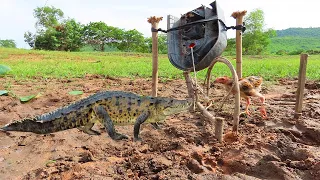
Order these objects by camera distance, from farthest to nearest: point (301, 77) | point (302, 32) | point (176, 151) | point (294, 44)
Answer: point (302, 32)
point (294, 44)
point (301, 77)
point (176, 151)

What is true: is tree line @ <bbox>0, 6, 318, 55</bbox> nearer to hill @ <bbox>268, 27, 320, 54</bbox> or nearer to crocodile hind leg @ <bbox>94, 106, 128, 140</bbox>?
hill @ <bbox>268, 27, 320, 54</bbox>

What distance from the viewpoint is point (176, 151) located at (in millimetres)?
3688

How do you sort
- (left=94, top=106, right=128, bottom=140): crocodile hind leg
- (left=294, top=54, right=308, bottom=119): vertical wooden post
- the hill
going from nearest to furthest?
(left=94, top=106, right=128, bottom=140): crocodile hind leg → (left=294, top=54, right=308, bottom=119): vertical wooden post → the hill

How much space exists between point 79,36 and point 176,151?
39.4m

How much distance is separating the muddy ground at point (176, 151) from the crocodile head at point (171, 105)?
0.56 metres

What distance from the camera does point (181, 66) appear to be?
4.87 metres

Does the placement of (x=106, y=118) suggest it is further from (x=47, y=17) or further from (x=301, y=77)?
(x=47, y=17)

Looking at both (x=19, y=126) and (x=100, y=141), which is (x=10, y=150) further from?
(x=100, y=141)

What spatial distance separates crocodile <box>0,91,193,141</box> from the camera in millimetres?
3242

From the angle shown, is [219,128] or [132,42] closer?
[219,128]

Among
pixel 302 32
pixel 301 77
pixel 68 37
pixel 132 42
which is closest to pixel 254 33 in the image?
pixel 132 42

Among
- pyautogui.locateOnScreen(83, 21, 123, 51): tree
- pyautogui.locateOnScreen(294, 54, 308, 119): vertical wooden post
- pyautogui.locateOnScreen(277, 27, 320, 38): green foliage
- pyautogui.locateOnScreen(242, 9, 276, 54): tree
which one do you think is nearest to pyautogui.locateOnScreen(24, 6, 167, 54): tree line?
pyautogui.locateOnScreen(83, 21, 123, 51): tree

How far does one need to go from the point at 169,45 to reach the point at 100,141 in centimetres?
192

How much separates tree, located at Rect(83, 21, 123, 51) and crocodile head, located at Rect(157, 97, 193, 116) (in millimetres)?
40514
